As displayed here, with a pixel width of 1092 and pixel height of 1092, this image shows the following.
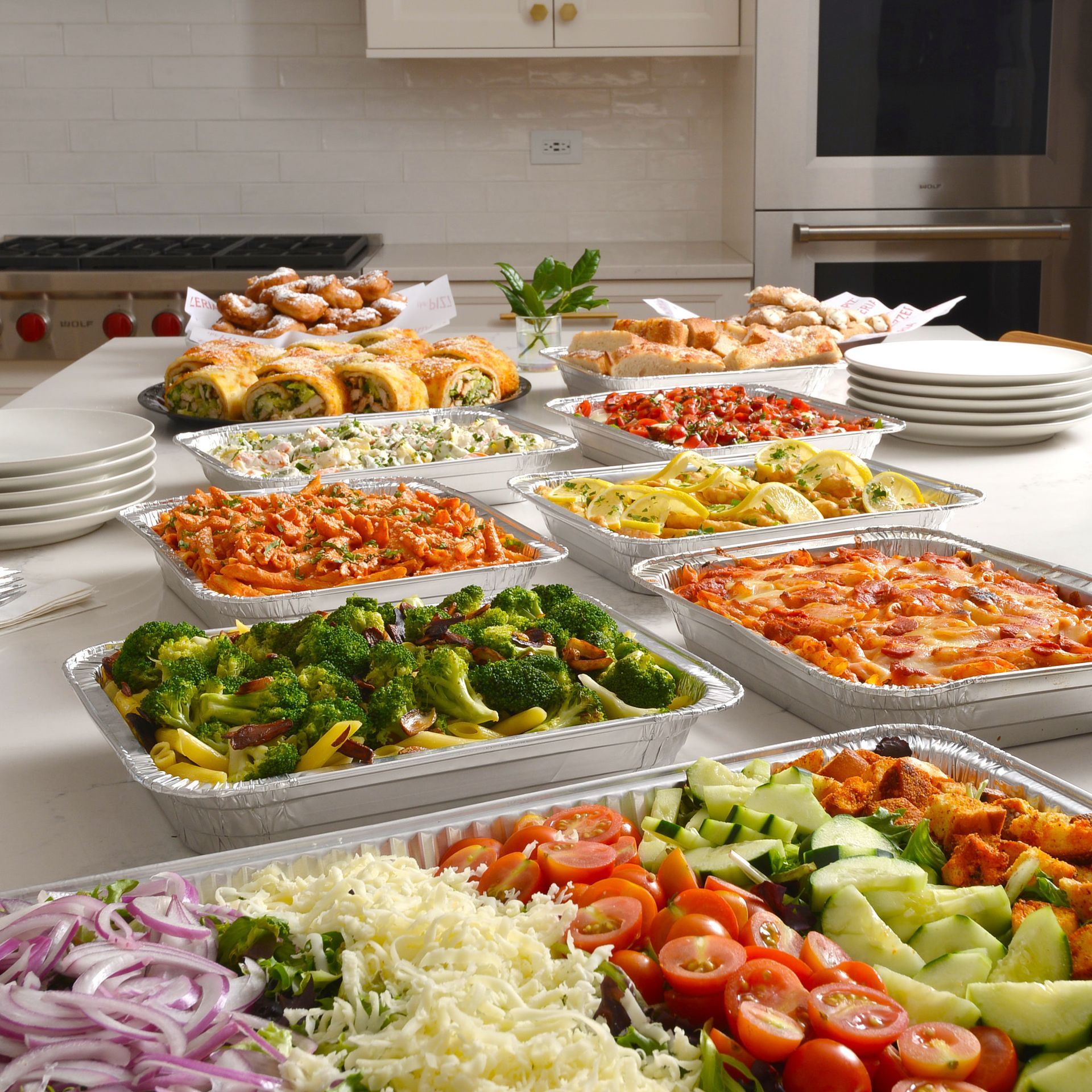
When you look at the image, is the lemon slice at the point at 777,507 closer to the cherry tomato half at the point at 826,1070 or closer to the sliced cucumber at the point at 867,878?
the sliced cucumber at the point at 867,878

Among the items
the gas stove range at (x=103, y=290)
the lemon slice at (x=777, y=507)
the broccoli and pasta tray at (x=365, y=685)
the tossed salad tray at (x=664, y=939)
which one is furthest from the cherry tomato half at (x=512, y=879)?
the gas stove range at (x=103, y=290)

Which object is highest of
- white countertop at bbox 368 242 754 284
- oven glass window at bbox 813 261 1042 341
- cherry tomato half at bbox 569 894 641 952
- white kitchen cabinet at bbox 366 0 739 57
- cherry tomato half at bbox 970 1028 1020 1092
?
white kitchen cabinet at bbox 366 0 739 57

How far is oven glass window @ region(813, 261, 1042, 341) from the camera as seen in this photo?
577cm

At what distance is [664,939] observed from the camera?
38.9 inches

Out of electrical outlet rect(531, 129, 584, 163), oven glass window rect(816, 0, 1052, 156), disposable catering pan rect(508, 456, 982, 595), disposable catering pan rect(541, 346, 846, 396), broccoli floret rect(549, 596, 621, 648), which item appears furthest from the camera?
electrical outlet rect(531, 129, 584, 163)

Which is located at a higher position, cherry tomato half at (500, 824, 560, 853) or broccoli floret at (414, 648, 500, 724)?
broccoli floret at (414, 648, 500, 724)

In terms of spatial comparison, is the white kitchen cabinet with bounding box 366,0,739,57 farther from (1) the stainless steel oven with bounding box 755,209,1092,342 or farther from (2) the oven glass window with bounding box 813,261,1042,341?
(2) the oven glass window with bounding box 813,261,1042,341

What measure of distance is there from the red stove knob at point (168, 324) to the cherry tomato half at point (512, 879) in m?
4.52

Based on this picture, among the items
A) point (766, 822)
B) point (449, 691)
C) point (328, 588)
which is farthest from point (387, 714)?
point (328, 588)

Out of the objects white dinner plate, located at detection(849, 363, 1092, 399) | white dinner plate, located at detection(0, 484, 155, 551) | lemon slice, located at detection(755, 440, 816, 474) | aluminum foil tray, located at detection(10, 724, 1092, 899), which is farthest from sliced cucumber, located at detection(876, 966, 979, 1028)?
white dinner plate, located at detection(849, 363, 1092, 399)

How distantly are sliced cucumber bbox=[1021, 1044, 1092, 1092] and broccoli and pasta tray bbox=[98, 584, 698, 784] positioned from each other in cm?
58

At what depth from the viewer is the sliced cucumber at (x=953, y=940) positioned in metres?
0.98

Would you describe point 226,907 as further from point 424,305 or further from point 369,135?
point 369,135

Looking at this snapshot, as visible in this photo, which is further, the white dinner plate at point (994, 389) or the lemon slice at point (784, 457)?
the white dinner plate at point (994, 389)
